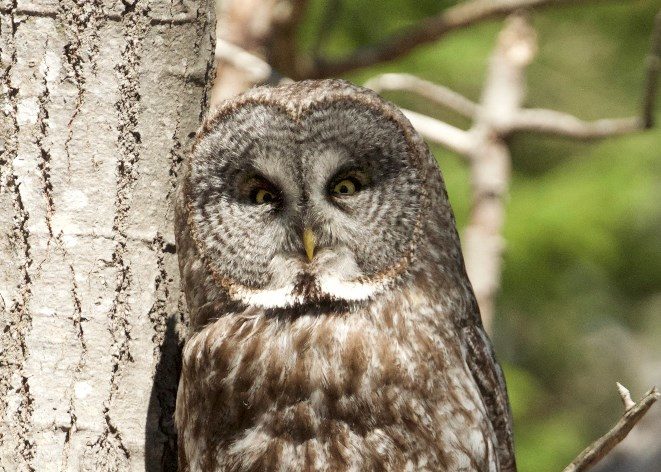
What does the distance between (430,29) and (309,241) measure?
3.04 meters

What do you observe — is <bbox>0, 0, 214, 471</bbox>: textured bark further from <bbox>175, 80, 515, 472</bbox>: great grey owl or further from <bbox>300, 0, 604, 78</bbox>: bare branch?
<bbox>300, 0, 604, 78</bbox>: bare branch

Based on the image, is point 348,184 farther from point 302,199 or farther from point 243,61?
point 243,61

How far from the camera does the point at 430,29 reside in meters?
5.62

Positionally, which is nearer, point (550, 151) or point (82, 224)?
point (82, 224)

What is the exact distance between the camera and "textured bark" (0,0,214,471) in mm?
2602

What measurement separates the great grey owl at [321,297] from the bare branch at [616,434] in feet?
1.35

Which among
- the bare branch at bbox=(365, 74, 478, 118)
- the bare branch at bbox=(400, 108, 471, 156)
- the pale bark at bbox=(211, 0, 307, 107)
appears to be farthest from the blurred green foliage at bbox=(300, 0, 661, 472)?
the pale bark at bbox=(211, 0, 307, 107)

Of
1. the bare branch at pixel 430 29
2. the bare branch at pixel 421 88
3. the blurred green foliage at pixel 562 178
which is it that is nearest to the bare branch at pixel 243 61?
the bare branch at pixel 421 88

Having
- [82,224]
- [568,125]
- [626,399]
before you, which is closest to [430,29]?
[568,125]

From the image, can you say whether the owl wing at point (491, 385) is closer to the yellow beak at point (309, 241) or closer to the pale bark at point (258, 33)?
the yellow beak at point (309, 241)

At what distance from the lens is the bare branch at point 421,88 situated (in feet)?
17.1

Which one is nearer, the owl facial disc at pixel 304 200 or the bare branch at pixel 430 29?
the owl facial disc at pixel 304 200

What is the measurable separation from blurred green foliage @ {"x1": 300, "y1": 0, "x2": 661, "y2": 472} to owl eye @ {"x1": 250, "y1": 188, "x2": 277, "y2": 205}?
317 cm

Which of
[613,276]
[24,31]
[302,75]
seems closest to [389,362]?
[24,31]
